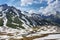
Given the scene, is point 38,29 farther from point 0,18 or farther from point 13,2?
point 0,18

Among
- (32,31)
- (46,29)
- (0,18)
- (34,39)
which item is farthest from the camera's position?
(0,18)

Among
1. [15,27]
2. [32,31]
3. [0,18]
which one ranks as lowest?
[32,31]

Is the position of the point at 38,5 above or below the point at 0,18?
below

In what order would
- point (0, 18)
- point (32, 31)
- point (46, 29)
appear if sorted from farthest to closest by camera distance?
point (0, 18) → point (46, 29) → point (32, 31)

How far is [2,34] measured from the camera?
18078 mm

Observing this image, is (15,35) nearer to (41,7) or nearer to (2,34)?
(2,34)

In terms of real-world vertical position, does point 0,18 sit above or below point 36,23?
above

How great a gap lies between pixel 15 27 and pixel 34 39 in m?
3.62

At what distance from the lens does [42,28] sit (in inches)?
685

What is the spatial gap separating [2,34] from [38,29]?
10.6ft

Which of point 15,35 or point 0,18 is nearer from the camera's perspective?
point 15,35

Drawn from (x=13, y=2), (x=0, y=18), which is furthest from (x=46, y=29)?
(x=0, y=18)

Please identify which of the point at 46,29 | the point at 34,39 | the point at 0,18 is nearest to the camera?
the point at 34,39

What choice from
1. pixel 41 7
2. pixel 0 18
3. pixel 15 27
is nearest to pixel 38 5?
pixel 41 7
